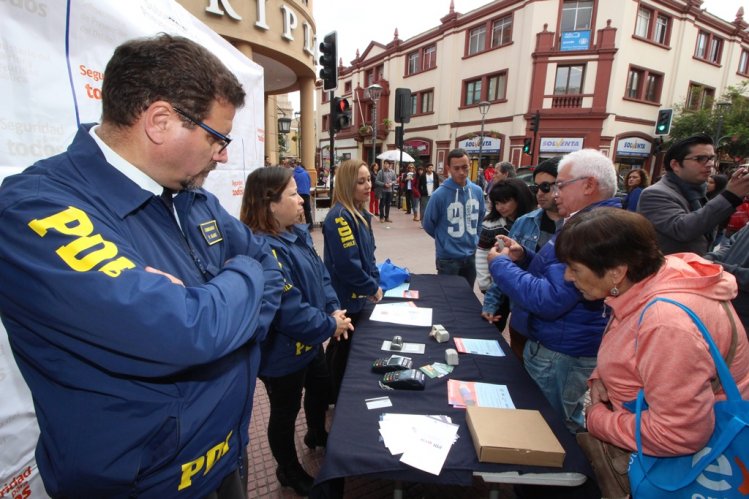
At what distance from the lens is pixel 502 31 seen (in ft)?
62.1

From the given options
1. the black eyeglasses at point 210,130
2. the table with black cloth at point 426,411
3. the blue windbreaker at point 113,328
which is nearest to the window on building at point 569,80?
the table with black cloth at point 426,411

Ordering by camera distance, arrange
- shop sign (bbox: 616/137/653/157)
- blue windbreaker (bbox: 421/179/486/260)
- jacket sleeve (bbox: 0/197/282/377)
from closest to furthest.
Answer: jacket sleeve (bbox: 0/197/282/377)
blue windbreaker (bbox: 421/179/486/260)
shop sign (bbox: 616/137/653/157)

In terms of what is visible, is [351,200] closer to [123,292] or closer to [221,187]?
[221,187]

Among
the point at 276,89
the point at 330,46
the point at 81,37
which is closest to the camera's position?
the point at 81,37

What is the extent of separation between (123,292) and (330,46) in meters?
7.28

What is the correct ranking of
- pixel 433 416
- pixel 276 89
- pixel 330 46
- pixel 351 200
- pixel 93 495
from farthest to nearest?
pixel 276 89
pixel 330 46
pixel 351 200
pixel 433 416
pixel 93 495

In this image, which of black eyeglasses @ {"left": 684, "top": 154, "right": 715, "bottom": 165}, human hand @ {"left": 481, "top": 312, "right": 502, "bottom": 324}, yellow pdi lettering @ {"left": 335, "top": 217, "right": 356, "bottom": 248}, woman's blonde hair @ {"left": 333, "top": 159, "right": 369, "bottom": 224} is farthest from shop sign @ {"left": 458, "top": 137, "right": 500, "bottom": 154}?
yellow pdi lettering @ {"left": 335, "top": 217, "right": 356, "bottom": 248}

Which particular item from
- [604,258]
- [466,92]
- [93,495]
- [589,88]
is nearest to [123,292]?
[93,495]

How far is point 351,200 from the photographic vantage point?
2.76 metres

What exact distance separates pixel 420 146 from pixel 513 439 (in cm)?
2439

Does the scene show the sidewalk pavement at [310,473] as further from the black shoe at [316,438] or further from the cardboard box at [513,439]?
the cardboard box at [513,439]

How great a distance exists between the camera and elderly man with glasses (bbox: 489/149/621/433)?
1759mm

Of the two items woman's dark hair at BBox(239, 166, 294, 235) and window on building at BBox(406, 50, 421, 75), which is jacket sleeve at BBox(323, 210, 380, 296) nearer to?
woman's dark hair at BBox(239, 166, 294, 235)

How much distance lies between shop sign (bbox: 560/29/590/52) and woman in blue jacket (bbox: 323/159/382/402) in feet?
63.4
